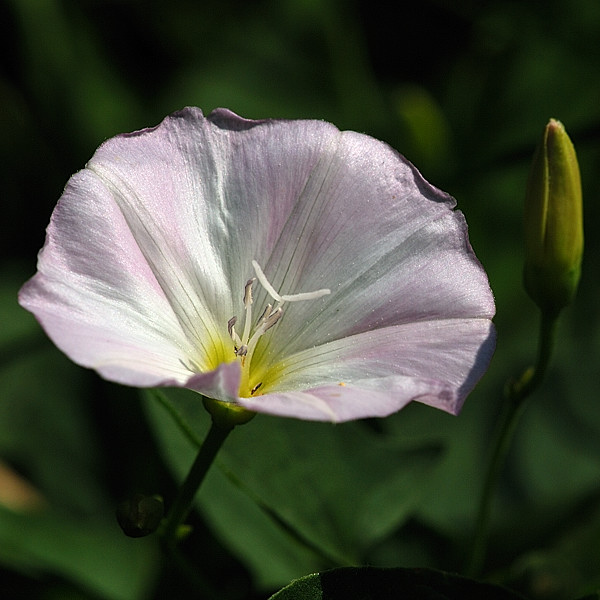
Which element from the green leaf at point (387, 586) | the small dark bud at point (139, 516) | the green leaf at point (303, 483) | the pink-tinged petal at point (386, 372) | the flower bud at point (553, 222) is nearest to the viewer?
the pink-tinged petal at point (386, 372)

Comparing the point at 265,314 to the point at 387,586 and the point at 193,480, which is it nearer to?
the point at 193,480

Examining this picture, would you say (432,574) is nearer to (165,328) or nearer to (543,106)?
(165,328)

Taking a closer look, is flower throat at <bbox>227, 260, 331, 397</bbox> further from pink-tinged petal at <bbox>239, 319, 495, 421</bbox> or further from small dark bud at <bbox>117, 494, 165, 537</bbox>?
small dark bud at <bbox>117, 494, 165, 537</bbox>

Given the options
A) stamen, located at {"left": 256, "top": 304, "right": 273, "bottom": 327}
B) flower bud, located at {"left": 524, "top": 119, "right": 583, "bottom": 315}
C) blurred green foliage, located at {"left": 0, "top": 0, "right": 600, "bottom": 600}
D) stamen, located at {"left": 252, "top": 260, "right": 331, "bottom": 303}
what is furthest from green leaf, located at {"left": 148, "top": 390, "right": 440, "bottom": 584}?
flower bud, located at {"left": 524, "top": 119, "right": 583, "bottom": 315}

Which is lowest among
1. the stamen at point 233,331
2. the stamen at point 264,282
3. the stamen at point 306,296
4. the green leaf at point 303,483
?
the green leaf at point 303,483

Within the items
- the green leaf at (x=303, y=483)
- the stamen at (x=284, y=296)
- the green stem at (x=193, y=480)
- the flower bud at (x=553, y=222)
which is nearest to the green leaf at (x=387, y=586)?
the green stem at (x=193, y=480)

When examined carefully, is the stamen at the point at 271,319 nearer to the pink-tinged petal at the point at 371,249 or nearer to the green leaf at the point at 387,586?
the pink-tinged petal at the point at 371,249
